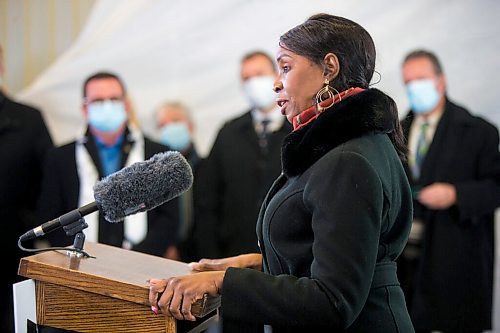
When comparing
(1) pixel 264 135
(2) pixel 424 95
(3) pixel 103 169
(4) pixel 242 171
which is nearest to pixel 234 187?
(4) pixel 242 171

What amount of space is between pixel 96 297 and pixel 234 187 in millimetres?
2113

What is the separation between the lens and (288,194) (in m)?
1.51

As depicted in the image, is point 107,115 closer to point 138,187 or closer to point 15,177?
point 15,177

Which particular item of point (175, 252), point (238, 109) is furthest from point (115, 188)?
point (238, 109)

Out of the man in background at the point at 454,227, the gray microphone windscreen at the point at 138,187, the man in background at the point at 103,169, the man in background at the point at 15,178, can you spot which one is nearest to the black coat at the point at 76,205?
the man in background at the point at 103,169

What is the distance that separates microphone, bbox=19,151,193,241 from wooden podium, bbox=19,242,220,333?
0.10 m

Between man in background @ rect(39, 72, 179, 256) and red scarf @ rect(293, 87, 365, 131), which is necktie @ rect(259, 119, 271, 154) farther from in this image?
red scarf @ rect(293, 87, 365, 131)

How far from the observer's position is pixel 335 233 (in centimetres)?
135

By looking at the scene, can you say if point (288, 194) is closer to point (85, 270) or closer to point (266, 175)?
point (85, 270)

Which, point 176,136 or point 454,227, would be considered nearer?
point 454,227

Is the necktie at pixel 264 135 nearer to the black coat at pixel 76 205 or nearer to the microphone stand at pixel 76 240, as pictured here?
the black coat at pixel 76 205

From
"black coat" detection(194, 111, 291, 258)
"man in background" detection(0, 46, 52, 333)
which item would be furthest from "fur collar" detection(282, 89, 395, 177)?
"man in background" detection(0, 46, 52, 333)

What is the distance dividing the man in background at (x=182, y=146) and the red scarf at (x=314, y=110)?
2104 mm

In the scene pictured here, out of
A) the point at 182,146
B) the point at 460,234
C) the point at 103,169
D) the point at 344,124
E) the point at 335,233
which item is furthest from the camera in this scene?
the point at 182,146
